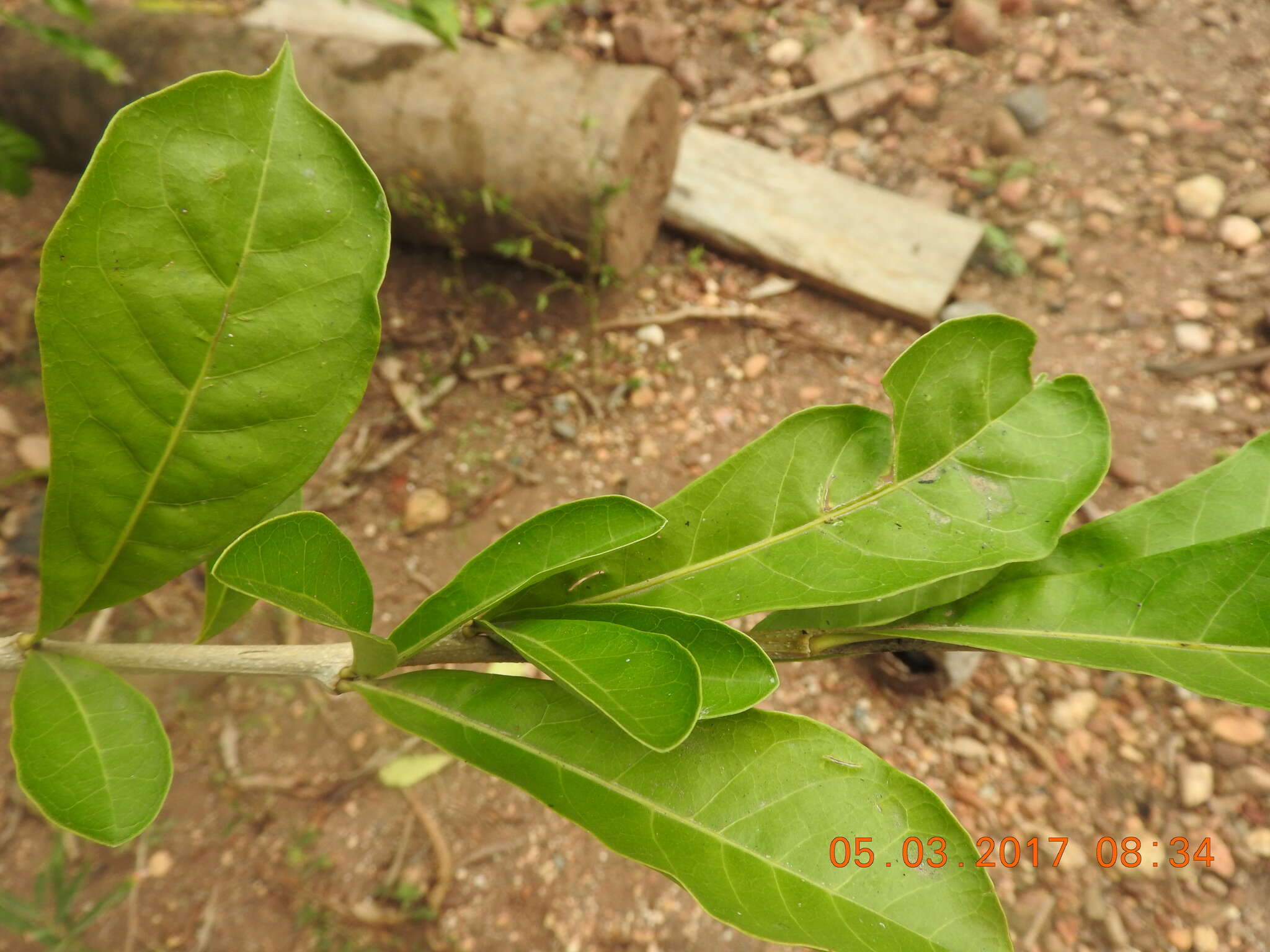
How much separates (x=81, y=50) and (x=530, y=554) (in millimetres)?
2673

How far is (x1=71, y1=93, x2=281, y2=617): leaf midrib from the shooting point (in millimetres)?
793

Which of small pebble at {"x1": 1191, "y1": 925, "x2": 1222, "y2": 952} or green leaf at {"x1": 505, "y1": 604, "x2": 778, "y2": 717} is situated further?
small pebble at {"x1": 1191, "y1": 925, "x2": 1222, "y2": 952}

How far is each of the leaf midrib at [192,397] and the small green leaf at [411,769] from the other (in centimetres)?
145

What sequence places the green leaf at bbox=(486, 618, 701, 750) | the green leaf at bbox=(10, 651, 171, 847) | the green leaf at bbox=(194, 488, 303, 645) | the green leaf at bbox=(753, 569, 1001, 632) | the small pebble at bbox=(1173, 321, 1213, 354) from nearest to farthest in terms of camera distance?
1. the green leaf at bbox=(486, 618, 701, 750)
2. the green leaf at bbox=(10, 651, 171, 847)
3. the green leaf at bbox=(753, 569, 1001, 632)
4. the green leaf at bbox=(194, 488, 303, 645)
5. the small pebble at bbox=(1173, 321, 1213, 354)

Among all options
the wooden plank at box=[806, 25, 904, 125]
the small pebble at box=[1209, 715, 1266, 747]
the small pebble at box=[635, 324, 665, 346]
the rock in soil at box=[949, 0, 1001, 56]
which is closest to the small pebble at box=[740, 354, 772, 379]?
the small pebble at box=[635, 324, 665, 346]

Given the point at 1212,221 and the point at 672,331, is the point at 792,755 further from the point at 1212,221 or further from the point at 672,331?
the point at 1212,221

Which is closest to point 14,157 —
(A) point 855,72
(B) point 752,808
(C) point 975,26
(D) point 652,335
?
(D) point 652,335

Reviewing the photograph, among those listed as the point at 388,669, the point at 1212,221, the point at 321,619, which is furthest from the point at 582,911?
the point at 1212,221

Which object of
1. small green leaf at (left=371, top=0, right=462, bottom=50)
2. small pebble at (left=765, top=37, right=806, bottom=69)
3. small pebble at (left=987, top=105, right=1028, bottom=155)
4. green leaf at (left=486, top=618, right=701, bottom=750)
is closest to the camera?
green leaf at (left=486, top=618, right=701, bottom=750)

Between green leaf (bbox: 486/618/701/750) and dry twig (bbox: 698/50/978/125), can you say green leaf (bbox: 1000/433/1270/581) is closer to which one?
green leaf (bbox: 486/618/701/750)

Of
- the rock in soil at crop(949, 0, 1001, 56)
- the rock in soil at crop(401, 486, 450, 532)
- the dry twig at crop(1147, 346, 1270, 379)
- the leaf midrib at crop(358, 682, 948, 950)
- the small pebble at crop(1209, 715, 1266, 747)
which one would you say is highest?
the rock in soil at crop(949, 0, 1001, 56)

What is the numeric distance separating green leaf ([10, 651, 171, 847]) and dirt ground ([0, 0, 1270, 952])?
148 centimetres
